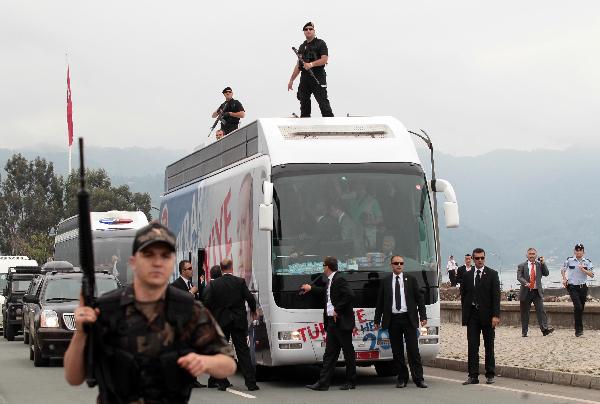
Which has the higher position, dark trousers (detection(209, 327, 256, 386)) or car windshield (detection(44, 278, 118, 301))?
car windshield (detection(44, 278, 118, 301))

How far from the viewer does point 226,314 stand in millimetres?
18094

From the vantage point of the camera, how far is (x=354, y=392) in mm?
17328

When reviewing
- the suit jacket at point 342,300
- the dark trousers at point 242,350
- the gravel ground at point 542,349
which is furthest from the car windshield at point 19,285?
the suit jacket at point 342,300

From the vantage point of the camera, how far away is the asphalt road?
1592 cm

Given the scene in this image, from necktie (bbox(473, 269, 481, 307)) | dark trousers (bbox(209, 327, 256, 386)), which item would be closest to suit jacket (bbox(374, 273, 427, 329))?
necktie (bbox(473, 269, 481, 307))

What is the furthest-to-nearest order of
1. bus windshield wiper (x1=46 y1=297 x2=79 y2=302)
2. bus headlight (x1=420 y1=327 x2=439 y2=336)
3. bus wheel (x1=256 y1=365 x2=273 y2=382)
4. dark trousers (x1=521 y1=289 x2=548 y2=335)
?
dark trousers (x1=521 y1=289 x2=548 y2=335) → bus windshield wiper (x1=46 y1=297 x2=79 y2=302) → bus wheel (x1=256 y1=365 x2=273 y2=382) → bus headlight (x1=420 y1=327 x2=439 y2=336)

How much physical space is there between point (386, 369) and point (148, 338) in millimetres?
14811

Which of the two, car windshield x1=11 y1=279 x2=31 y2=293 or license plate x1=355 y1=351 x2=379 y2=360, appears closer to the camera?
license plate x1=355 y1=351 x2=379 y2=360

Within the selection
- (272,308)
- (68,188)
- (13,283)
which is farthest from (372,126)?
(68,188)

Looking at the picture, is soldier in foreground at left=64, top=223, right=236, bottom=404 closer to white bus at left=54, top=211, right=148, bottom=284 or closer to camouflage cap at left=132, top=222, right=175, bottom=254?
camouflage cap at left=132, top=222, right=175, bottom=254

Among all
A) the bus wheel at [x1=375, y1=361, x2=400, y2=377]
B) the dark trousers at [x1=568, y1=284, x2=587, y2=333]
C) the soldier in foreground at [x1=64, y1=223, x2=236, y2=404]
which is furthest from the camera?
the dark trousers at [x1=568, y1=284, x2=587, y2=333]

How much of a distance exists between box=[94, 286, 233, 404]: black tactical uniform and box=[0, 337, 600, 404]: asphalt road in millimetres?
10139

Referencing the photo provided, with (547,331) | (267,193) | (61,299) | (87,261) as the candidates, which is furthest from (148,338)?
(547,331)

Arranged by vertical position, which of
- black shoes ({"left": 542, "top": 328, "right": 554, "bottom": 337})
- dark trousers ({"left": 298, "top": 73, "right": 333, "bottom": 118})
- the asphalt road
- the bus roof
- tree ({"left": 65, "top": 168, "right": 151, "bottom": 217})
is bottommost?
the asphalt road
